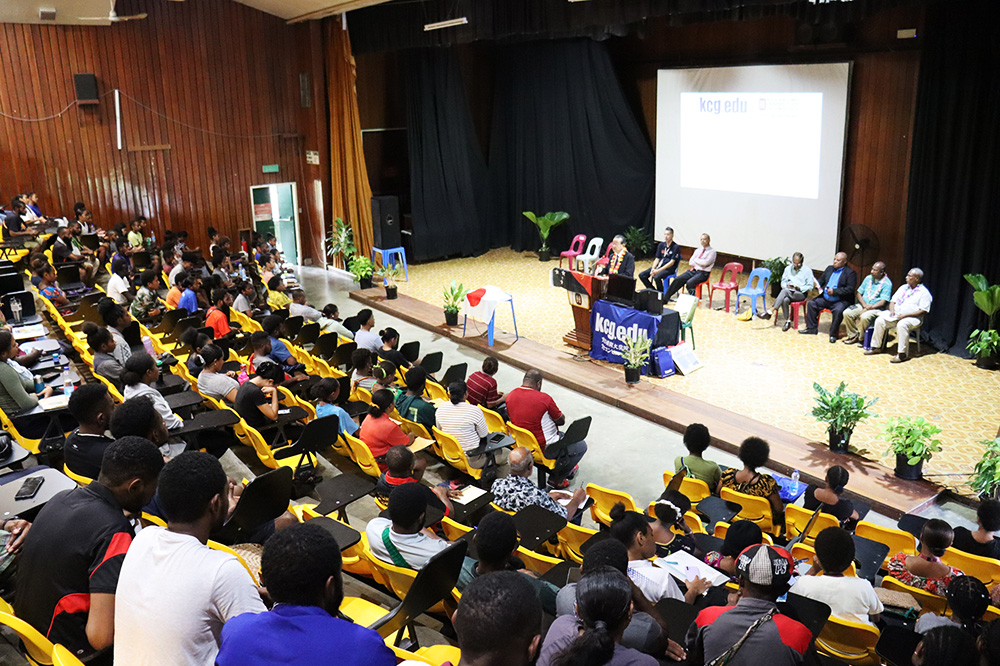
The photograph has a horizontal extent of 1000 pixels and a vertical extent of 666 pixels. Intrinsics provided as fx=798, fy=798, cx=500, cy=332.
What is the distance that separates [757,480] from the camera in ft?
16.8

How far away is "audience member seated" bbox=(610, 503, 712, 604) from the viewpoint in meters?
3.69

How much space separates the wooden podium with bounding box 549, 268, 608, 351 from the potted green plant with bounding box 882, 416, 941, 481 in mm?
3855

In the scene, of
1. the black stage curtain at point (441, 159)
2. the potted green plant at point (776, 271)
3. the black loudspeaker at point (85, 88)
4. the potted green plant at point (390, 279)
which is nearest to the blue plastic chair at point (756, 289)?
the potted green plant at point (776, 271)

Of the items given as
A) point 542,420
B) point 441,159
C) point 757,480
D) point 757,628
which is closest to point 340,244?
point 441,159

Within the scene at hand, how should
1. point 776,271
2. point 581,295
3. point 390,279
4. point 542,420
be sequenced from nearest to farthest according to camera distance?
point 542,420, point 581,295, point 776,271, point 390,279

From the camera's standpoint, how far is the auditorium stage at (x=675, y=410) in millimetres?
6297

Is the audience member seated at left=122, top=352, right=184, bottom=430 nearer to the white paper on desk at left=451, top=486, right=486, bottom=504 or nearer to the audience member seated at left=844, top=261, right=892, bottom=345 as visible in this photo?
the white paper on desk at left=451, top=486, right=486, bottom=504

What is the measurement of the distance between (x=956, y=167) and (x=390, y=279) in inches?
327

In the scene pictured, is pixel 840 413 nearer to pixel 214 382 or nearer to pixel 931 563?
pixel 931 563

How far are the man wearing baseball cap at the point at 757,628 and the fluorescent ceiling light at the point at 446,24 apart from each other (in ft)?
30.9

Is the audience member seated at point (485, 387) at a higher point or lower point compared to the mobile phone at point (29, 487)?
lower

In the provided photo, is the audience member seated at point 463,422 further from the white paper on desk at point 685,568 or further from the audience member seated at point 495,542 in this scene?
the audience member seated at point 495,542

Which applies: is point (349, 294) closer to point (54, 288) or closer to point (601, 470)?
point (54, 288)

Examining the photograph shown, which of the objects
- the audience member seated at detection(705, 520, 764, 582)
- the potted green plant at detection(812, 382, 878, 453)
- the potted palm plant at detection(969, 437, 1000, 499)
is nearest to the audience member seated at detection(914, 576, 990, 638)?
the audience member seated at detection(705, 520, 764, 582)
